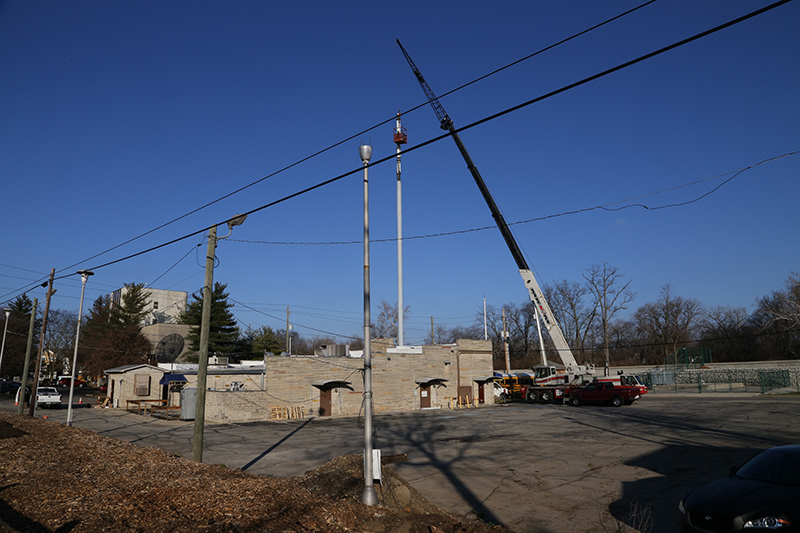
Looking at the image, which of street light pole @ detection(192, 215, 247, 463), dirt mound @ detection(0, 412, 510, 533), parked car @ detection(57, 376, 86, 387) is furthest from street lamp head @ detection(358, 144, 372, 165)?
parked car @ detection(57, 376, 86, 387)

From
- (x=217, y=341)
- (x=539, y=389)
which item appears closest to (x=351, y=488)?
(x=539, y=389)

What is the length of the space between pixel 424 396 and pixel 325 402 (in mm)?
9184

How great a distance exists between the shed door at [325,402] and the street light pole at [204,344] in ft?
72.6

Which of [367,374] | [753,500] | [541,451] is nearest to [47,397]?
[541,451]

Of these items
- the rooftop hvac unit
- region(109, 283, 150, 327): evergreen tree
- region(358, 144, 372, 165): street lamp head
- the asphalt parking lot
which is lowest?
the asphalt parking lot

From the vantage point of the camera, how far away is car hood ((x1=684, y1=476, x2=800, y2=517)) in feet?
23.7

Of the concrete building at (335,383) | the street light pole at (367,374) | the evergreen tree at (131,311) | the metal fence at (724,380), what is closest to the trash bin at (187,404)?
the concrete building at (335,383)

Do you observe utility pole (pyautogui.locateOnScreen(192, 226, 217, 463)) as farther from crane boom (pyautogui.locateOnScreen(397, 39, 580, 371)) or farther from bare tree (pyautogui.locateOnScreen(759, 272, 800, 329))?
bare tree (pyautogui.locateOnScreen(759, 272, 800, 329))

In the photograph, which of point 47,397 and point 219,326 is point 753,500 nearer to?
point 47,397

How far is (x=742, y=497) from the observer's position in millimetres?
7609

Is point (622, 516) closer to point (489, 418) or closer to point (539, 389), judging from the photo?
point (489, 418)

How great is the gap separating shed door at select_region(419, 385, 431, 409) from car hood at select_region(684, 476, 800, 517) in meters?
34.7

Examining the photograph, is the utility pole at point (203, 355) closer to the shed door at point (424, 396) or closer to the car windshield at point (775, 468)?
the car windshield at point (775, 468)

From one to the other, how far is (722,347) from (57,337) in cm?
10806
